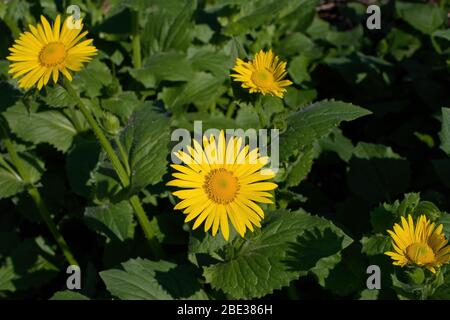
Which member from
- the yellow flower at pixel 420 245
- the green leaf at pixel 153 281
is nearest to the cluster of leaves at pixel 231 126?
the green leaf at pixel 153 281

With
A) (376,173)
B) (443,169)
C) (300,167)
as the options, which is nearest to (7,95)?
(300,167)

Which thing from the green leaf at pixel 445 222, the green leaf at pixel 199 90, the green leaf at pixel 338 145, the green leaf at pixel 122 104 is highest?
the green leaf at pixel 199 90

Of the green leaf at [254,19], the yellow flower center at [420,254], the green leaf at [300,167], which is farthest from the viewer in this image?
the green leaf at [254,19]

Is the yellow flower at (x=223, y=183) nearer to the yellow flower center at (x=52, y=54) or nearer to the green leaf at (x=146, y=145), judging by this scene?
the green leaf at (x=146, y=145)

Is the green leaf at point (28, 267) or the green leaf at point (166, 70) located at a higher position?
the green leaf at point (166, 70)
